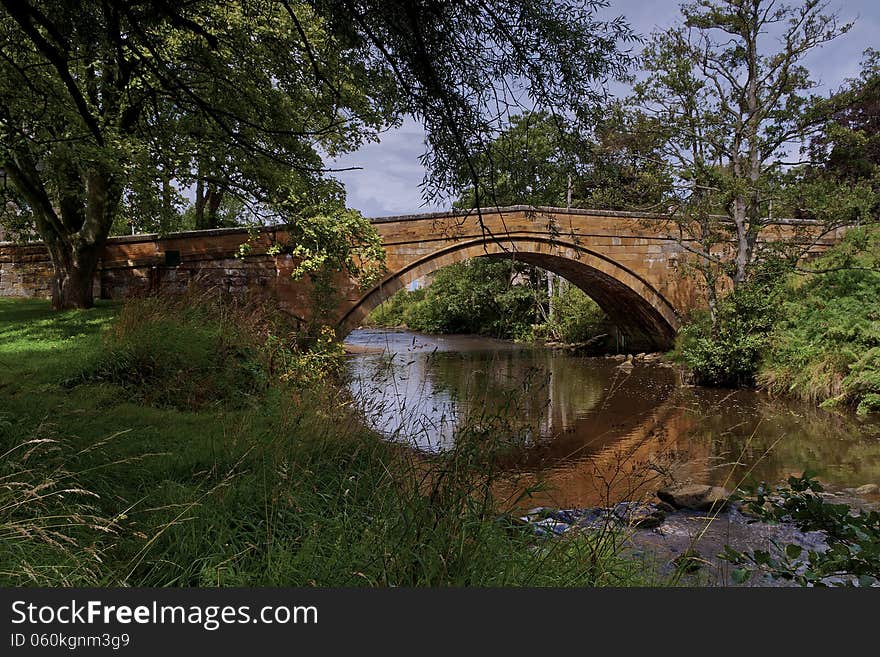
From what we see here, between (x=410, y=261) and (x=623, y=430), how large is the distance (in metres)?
5.39

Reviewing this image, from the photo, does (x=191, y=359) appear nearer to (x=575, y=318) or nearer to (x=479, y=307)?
(x=575, y=318)

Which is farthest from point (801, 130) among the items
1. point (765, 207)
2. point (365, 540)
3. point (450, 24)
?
point (365, 540)

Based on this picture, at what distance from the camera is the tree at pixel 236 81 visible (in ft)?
8.87

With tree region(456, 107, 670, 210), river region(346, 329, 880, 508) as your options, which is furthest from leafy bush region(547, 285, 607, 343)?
tree region(456, 107, 670, 210)

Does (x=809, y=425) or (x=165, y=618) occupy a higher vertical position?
(x=165, y=618)

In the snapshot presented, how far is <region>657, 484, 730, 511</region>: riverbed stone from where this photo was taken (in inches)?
182

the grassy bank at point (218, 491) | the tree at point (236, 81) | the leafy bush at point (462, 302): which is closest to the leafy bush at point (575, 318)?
the leafy bush at point (462, 302)

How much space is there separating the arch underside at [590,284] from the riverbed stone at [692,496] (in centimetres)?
538

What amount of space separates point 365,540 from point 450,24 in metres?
2.28

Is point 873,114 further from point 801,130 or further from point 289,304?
point 289,304

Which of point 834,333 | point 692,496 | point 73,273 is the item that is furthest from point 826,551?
point 73,273

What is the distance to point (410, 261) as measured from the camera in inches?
437

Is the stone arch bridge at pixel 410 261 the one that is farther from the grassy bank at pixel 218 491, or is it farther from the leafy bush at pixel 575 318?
the grassy bank at pixel 218 491

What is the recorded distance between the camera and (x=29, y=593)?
149 centimetres
